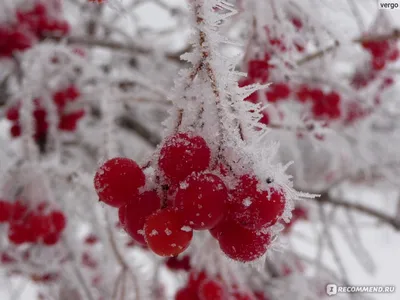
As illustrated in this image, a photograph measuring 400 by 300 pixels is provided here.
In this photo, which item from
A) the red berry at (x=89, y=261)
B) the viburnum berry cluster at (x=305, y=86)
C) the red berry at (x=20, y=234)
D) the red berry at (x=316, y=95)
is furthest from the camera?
the red berry at (x=89, y=261)

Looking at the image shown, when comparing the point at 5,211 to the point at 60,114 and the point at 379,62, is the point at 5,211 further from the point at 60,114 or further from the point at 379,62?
the point at 379,62

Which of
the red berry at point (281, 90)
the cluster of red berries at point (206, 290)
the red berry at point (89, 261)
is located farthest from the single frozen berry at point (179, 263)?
the red berry at point (89, 261)

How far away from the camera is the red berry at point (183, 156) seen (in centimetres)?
47

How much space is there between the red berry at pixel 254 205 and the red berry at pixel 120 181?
133 millimetres

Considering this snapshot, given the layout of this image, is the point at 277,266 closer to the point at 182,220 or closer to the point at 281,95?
the point at 281,95

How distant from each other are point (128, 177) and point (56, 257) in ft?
3.37

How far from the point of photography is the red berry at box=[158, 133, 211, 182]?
0.47 m

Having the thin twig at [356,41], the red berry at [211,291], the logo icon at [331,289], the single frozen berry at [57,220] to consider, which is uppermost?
the thin twig at [356,41]

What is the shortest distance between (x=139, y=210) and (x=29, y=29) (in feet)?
4.67

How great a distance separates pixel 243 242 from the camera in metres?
0.48

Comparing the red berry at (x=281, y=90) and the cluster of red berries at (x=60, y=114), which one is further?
the cluster of red berries at (x=60, y=114)

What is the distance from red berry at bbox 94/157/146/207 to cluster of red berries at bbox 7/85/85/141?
1.05 meters

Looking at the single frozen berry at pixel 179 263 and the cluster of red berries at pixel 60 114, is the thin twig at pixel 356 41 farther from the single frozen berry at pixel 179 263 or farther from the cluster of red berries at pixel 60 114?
the cluster of red berries at pixel 60 114

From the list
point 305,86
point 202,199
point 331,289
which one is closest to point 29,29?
point 305,86
